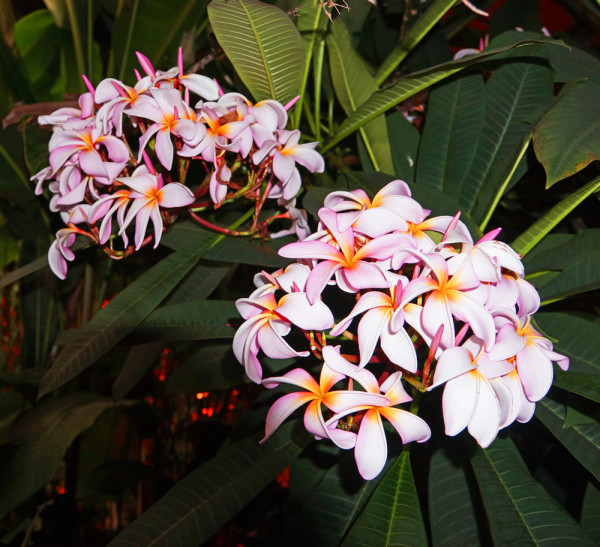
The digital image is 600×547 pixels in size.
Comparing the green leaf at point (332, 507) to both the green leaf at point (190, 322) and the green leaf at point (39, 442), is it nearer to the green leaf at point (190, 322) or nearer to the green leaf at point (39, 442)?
the green leaf at point (190, 322)

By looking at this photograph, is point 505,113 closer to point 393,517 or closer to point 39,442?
point 393,517

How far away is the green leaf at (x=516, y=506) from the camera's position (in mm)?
406

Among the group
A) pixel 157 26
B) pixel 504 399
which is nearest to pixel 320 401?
pixel 504 399

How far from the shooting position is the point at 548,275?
1.79ft

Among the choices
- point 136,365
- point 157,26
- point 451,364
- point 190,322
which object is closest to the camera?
point 451,364

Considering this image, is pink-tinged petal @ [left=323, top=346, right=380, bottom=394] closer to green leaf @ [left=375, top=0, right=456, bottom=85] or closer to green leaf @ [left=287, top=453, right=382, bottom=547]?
green leaf @ [left=287, top=453, right=382, bottom=547]

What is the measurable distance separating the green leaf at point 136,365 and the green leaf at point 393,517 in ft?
1.00

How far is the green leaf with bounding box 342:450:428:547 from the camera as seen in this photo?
407 millimetres

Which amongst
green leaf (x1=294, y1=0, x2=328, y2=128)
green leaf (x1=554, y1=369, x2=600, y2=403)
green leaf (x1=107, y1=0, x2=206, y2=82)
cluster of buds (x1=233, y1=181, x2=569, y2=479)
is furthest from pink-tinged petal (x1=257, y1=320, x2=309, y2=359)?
green leaf (x1=107, y1=0, x2=206, y2=82)

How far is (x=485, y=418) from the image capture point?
34cm

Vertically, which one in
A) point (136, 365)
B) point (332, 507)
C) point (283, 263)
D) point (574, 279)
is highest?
point (574, 279)

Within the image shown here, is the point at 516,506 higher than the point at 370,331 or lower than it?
lower

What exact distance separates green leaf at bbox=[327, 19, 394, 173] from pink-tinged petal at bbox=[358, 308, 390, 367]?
33 cm

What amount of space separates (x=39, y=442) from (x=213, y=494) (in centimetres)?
35
